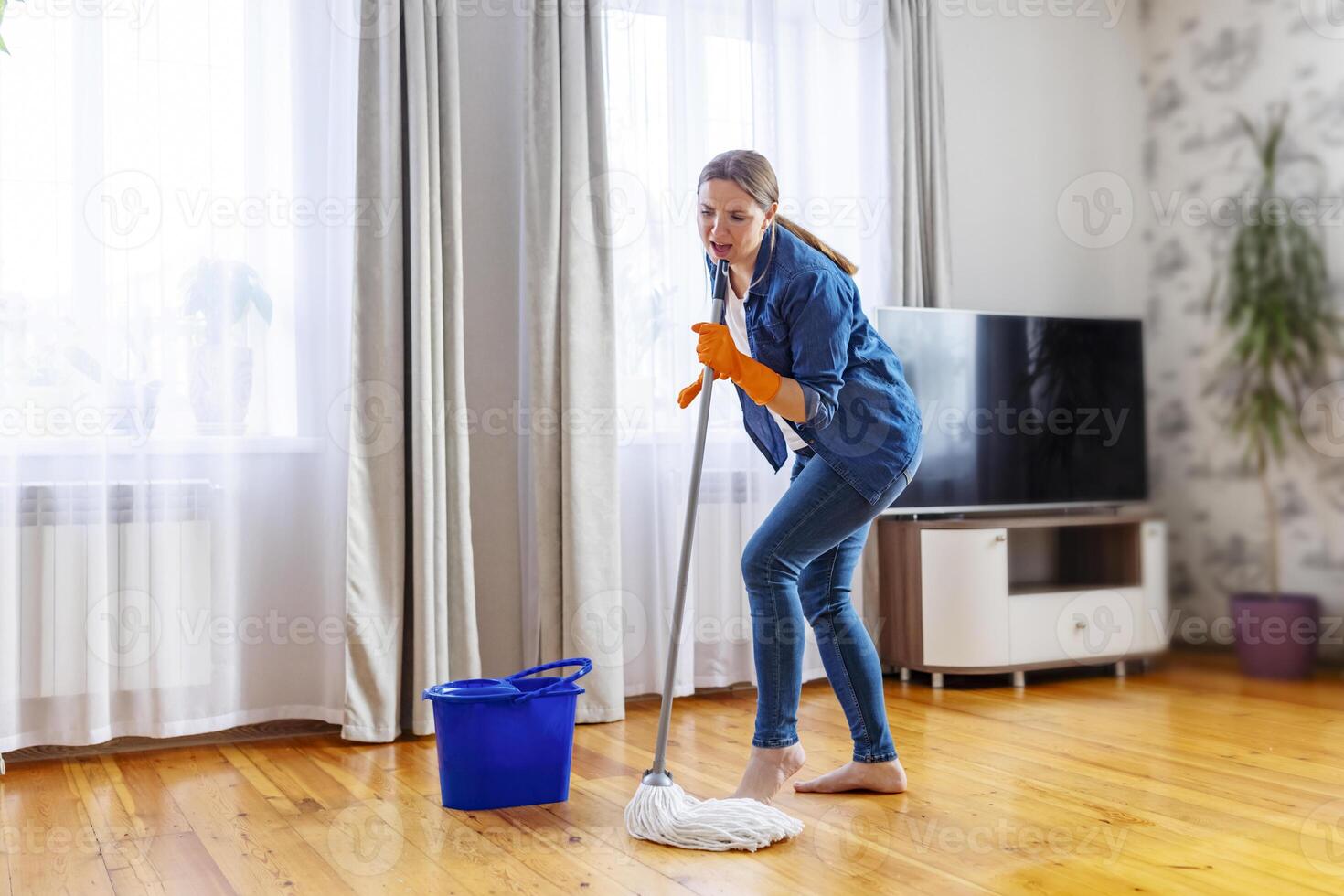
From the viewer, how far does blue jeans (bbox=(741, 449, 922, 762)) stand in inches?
77.0

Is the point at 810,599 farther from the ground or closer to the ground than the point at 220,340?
closer to the ground

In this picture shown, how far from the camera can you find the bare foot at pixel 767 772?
199 centimetres

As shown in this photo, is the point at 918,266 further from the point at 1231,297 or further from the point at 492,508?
the point at 492,508

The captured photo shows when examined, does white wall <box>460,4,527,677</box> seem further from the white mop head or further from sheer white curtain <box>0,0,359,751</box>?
the white mop head

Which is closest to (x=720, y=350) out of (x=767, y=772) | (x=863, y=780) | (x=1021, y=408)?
(x=767, y=772)

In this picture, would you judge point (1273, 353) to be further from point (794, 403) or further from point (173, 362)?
point (173, 362)

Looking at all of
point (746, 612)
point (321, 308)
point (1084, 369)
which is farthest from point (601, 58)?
point (1084, 369)

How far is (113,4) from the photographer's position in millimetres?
2617

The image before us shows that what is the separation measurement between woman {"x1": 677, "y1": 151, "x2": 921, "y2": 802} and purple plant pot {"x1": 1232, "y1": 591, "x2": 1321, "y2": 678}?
72.3 inches

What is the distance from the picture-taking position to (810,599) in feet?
6.91

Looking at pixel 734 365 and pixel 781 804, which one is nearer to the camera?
pixel 734 365

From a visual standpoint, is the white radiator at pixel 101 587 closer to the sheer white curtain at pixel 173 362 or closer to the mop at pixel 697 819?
the sheer white curtain at pixel 173 362

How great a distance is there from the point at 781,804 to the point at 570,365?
4.45 ft

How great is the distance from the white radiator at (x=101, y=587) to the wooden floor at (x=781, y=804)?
0.20 m
